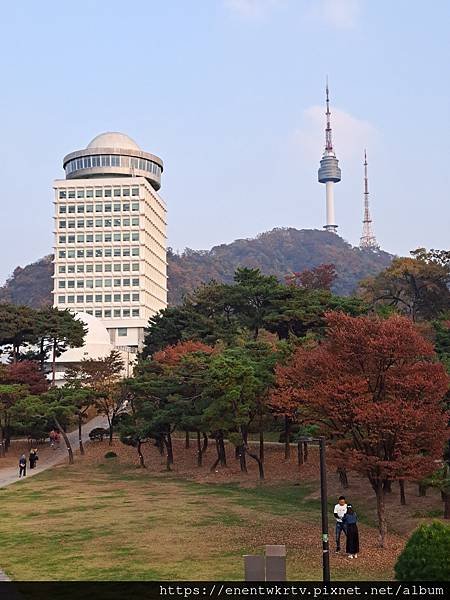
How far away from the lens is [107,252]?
11162cm

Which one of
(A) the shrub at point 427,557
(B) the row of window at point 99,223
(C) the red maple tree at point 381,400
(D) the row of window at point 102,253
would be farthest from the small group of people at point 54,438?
(B) the row of window at point 99,223

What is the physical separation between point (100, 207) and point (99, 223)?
269cm

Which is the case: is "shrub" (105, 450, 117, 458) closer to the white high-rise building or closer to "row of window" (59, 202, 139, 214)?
the white high-rise building

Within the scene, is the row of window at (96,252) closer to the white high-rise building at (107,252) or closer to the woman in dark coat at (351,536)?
the white high-rise building at (107,252)

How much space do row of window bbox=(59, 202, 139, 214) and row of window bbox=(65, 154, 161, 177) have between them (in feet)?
27.7

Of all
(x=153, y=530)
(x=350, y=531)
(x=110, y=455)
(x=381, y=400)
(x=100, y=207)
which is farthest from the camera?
(x=100, y=207)

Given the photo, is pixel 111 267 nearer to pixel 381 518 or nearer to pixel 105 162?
pixel 105 162

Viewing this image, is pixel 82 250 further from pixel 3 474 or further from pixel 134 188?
pixel 3 474

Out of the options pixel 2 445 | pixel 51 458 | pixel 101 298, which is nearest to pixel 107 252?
pixel 101 298

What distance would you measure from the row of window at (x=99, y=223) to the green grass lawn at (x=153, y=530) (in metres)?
75.1

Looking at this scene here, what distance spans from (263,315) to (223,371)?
21132 millimetres

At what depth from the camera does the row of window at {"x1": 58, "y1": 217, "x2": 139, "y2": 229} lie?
11200 cm

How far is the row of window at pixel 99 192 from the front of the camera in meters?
113

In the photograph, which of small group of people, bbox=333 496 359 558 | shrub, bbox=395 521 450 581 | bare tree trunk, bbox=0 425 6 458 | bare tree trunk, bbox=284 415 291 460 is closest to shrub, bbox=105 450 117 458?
bare tree trunk, bbox=0 425 6 458
